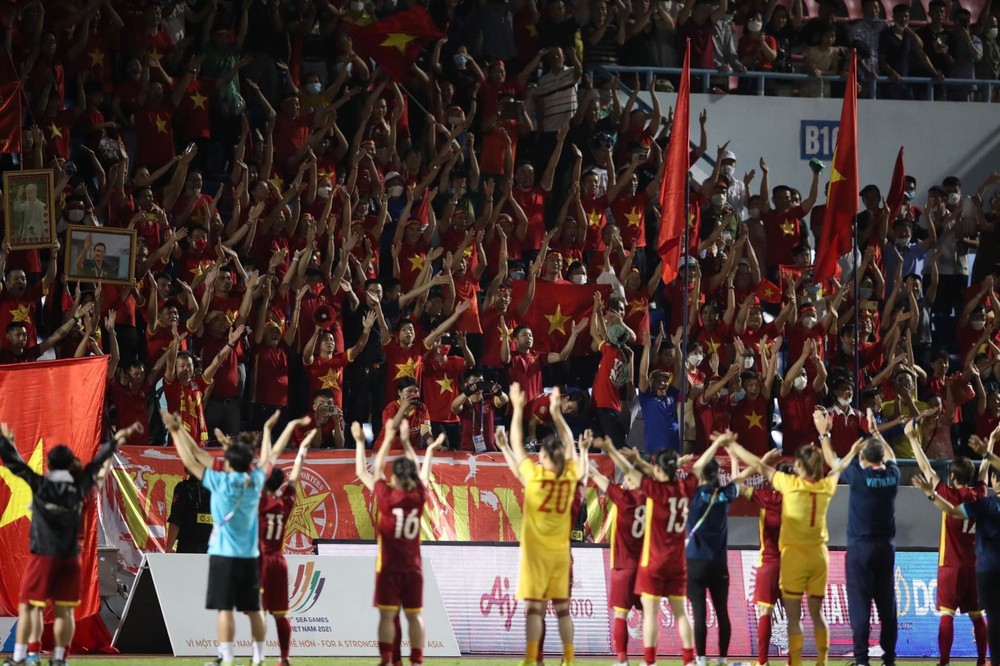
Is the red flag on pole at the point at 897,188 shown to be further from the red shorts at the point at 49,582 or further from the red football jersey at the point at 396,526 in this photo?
the red shorts at the point at 49,582

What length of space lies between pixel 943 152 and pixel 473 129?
7.17 m

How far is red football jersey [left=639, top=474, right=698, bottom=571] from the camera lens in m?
12.5

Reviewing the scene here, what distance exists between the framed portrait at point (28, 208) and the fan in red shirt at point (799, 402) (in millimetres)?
8135

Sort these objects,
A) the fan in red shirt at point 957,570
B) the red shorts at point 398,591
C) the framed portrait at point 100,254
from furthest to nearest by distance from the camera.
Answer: the framed portrait at point 100,254 → the fan in red shirt at point 957,570 → the red shorts at point 398,591

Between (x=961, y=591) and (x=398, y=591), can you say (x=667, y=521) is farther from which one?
(x=961, y=591)

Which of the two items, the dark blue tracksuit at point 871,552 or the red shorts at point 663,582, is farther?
the dark blue tracksuit at point 871,552

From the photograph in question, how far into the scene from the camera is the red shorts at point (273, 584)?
12.3 m

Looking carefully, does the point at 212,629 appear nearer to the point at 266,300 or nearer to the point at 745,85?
the point at 266,300

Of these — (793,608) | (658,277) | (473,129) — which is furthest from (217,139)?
(793,608)

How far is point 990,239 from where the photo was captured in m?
20.9

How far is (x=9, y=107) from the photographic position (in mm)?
17359

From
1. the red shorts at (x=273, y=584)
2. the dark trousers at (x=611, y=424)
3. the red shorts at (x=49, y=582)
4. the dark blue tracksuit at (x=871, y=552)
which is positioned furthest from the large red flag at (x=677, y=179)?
the red shorts at (x=49, y=582)

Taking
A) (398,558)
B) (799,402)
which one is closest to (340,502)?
(398,558)

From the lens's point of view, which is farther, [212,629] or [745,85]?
[745,85]
